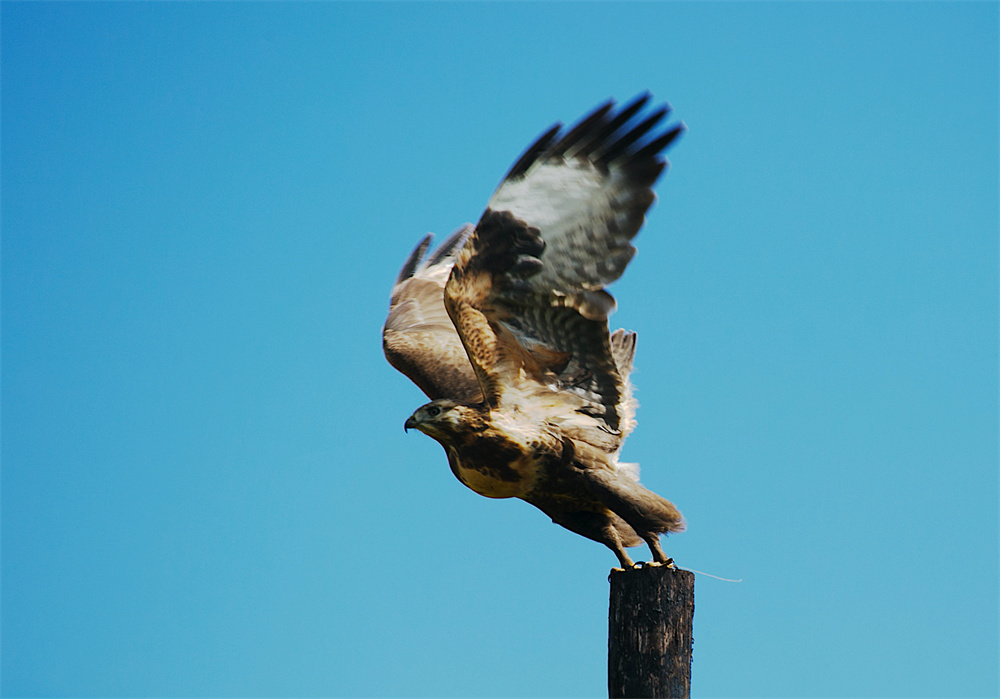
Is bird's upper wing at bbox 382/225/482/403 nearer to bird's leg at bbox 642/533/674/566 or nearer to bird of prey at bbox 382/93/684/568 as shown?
bird of prey at bbox 382/93/684/568

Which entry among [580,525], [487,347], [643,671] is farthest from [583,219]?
[643,671]

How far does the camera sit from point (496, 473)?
5.51 meters

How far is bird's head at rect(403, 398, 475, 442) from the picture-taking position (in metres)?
5.50

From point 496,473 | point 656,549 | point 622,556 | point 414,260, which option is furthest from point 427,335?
point 656,549

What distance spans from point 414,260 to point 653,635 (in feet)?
12.4

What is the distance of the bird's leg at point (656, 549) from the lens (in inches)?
213

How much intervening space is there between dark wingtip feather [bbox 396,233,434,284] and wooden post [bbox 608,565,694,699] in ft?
11.1

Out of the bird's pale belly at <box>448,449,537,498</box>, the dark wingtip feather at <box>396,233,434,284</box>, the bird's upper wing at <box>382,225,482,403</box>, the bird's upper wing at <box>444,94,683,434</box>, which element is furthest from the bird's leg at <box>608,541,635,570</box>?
the dark wingtip feather at <box>396,233,434,284</box>

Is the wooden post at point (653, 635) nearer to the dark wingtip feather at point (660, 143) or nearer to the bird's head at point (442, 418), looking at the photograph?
the bird's head at point (442, 418)

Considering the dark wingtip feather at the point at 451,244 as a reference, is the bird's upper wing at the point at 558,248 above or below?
below

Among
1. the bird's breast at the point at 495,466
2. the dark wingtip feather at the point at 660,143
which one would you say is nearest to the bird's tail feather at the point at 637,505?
the bird's breast at the point at 495,466

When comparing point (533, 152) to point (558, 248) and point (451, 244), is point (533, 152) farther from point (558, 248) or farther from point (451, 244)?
point (451, 244)

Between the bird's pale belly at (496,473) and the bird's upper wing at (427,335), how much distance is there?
0.84 m

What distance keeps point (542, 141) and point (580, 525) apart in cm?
202
